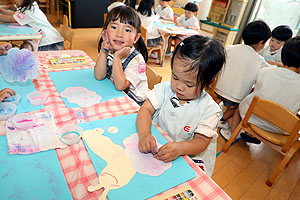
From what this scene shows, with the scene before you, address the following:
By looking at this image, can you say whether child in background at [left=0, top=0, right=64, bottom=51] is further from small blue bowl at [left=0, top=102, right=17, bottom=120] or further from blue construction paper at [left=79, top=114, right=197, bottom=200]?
blue construction paper at [left=79, top=114, right=197, bottom=200]

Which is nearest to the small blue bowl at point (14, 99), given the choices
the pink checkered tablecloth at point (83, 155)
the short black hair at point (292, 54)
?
the pink checkered tablecloth at point (83, 155)


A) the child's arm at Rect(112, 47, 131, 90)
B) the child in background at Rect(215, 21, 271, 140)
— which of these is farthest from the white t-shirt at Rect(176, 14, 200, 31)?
the child's arm at Rect(112, 47, 131, 90)

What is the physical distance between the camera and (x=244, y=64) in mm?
1963

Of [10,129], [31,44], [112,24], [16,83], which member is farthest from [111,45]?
[31,44]

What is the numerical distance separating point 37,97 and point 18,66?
0.21 metres

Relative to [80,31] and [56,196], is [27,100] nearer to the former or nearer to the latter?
[56,196]

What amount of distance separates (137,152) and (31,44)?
196 centimetres

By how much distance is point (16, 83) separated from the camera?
104cm

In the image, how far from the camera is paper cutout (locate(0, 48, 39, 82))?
978 mm

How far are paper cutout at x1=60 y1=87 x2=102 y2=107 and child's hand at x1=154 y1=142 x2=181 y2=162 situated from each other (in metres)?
0.45

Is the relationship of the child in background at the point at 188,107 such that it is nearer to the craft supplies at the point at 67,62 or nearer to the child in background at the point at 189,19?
the craft supplies at the point at 67,62

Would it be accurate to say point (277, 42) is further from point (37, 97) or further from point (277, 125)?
point (37, 97)

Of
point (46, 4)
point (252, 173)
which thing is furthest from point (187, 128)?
point (46, 4)

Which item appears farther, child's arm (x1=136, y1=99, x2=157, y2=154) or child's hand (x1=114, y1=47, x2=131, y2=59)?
child's hand (x1=114, y1=47, x2=131, y2=59)
